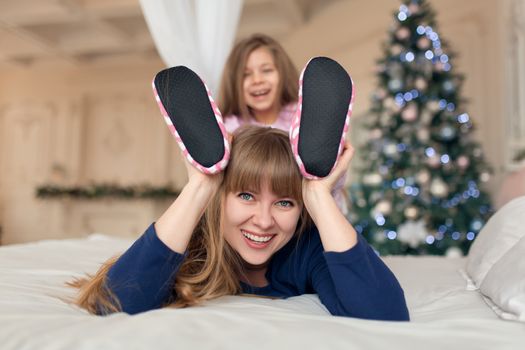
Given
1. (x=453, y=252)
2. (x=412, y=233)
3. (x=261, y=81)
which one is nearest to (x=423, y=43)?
(x=412, y=233)

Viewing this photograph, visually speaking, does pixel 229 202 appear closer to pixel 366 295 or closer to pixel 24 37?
pixel 366 295

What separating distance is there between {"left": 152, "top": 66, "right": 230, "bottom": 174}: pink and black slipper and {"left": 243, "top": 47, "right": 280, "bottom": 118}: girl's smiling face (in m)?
1.20

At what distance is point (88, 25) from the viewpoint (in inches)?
248

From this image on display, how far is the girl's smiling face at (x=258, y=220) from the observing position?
1133 millimetres

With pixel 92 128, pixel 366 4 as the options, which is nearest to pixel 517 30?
pixel 366 4

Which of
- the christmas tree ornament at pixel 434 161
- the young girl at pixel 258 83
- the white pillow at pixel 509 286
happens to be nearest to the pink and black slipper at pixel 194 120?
the white pillow at pixel 509 286

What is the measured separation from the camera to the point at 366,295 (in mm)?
974

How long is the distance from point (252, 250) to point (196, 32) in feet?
3.35

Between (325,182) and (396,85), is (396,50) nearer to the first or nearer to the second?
(396,85)

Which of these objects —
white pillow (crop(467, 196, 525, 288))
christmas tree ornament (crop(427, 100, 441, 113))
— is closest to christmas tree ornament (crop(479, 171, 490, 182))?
christmas tree ornament (crop(427, 100, 441, 113))

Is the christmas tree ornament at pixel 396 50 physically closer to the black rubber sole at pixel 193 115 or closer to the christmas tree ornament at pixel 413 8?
the christmas tree ornament at pixel 413 8

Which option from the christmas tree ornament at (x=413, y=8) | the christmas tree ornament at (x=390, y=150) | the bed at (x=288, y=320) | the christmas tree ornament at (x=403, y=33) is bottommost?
the bed at (x=288, y=320)

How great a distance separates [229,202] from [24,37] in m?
6.20

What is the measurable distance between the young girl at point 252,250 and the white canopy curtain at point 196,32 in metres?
0.59
